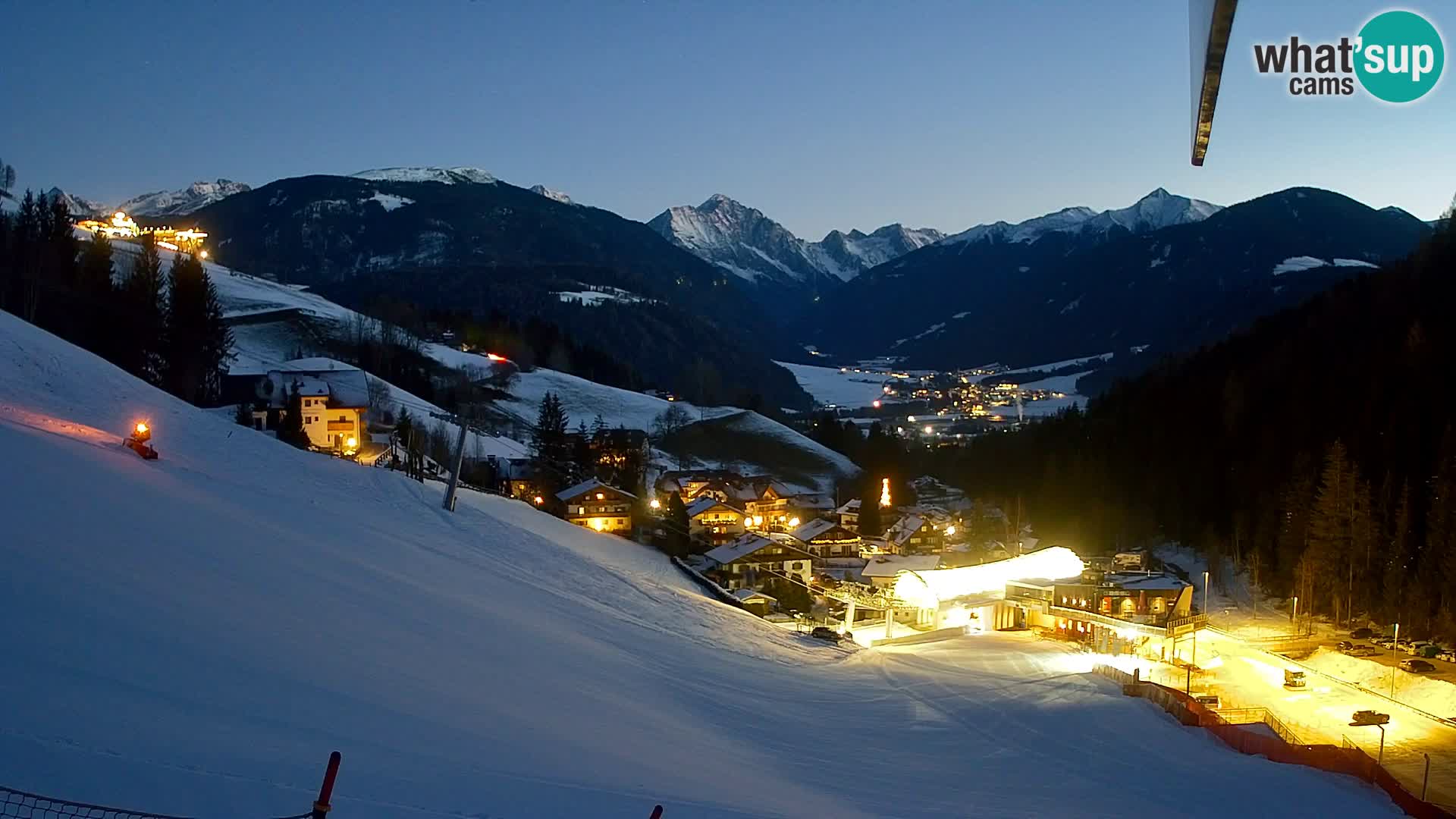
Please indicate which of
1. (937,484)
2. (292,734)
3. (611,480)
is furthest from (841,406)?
(292,734)

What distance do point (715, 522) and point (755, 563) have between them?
31.5 ft

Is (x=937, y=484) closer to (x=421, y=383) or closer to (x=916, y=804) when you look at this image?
(x=421, y=383)

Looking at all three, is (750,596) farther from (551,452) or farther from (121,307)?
(121,307)

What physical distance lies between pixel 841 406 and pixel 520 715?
154184 mm

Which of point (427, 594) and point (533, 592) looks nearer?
point (427, 594)

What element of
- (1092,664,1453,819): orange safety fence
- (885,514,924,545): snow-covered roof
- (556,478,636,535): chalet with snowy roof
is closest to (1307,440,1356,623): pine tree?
(1092,664,1453,819): orange safety fence

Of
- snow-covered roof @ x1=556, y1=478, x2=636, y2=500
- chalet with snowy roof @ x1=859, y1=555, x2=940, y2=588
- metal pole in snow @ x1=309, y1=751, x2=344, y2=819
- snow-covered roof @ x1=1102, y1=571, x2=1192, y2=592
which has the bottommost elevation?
metal pole in snow @ x1=309, y1=751, x2=344, y2=819

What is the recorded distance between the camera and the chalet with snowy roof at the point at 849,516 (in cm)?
5584

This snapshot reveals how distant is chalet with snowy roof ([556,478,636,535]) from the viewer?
151 feet

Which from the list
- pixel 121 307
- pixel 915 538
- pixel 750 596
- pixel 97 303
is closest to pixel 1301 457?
pixel 915 538

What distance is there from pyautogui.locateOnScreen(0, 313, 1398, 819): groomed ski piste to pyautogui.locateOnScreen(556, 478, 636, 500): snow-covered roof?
2270 centimetres

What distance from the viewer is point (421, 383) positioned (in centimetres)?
7619

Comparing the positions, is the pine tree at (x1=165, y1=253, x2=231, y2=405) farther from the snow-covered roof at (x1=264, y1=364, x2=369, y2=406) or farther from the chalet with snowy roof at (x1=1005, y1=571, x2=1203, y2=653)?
the chalet with snowy roof at (x1=1005, y1=571, x2=1203, y2=653)

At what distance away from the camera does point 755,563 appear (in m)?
40.5
